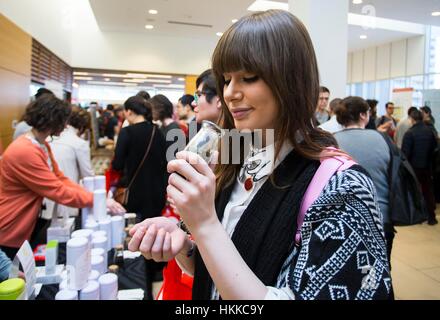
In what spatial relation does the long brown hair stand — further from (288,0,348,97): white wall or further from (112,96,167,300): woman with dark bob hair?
(288,0,348,97): white wall

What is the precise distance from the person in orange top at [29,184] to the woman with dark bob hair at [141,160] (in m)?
0.79

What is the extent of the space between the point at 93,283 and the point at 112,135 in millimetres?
6380

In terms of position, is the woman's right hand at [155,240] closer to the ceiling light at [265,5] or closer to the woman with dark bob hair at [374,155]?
the woman with dark bob hair at [374,155]

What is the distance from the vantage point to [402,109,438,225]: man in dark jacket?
4777mm

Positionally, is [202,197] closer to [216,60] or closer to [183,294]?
[216,60]

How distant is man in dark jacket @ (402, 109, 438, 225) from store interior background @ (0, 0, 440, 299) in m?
0.34

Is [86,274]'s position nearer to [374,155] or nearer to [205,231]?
[205,231]

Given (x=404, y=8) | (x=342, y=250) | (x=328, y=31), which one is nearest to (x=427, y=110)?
(x=404, y=8)

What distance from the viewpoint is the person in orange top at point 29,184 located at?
70.8 inches

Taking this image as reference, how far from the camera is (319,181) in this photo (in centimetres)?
59

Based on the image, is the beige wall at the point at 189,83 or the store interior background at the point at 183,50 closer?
the store interior background at the point at 183,50

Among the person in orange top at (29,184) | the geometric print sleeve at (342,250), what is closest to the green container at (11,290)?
the geometric print sleeve at (342,250)

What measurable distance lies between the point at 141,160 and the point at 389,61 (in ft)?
31.6

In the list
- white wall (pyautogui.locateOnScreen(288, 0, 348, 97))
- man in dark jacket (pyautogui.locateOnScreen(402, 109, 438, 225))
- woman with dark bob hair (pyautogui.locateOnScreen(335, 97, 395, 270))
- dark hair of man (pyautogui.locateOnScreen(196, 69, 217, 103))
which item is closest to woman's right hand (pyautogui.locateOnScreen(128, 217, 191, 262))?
dark hair of man (pyautogui.locateOnScreen(196, 69, 217, 103))
